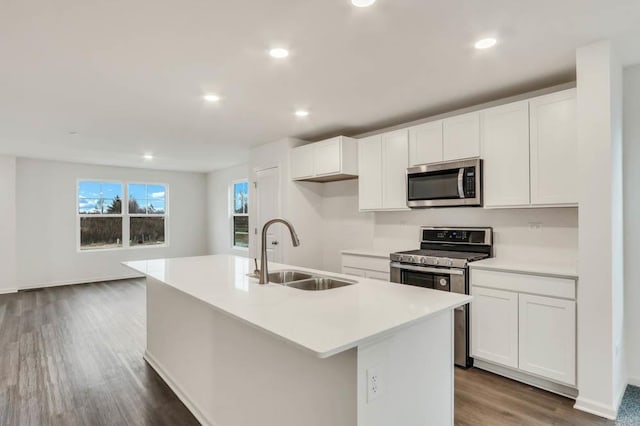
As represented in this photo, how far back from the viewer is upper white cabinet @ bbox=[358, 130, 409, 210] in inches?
147

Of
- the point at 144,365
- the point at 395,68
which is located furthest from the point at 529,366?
the point at 144,365

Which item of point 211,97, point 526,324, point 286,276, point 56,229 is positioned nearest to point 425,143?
point 526,324

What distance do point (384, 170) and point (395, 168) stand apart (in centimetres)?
15

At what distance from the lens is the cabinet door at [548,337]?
2.43m

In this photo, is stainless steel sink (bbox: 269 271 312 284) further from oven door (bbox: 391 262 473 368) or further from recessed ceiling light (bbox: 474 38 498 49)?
recessed ceiling light (bbox: 474 38 498 49)

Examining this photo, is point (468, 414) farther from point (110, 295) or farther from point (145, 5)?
point (110, 295)

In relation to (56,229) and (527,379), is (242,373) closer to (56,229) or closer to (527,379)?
(527,379)

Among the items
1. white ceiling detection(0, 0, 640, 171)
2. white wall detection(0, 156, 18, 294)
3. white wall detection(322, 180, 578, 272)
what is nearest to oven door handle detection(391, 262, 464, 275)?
white wall detection(322, 180, 578, 272)

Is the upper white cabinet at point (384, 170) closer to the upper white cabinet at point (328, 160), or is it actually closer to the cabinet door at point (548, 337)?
the upper white cabinet at point (328, 160)

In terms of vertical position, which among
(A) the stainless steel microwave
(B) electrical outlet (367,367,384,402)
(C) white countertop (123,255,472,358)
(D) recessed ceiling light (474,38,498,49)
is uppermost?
(D) recessed ceiling light (474,38,498,49)

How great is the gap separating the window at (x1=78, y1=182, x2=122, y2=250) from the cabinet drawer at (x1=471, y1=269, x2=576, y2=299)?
7.17 meters

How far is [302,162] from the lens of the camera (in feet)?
14.9

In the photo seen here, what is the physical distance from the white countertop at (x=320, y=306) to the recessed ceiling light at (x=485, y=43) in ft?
5.25

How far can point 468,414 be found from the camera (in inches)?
90.0
